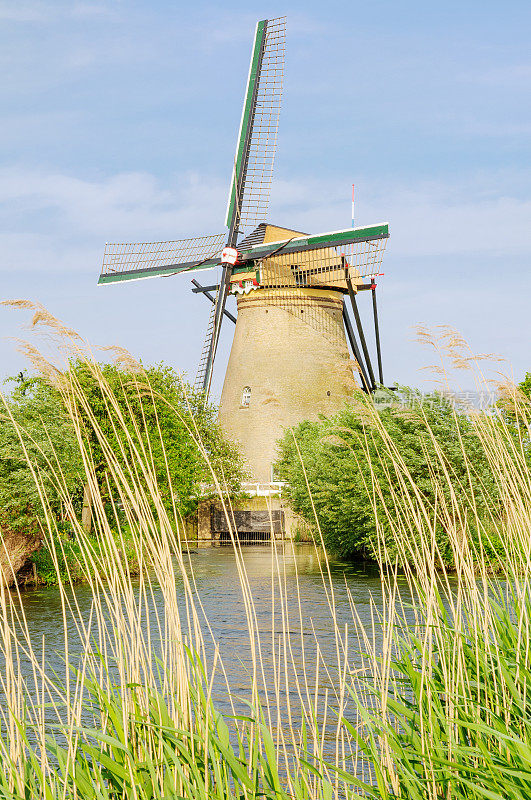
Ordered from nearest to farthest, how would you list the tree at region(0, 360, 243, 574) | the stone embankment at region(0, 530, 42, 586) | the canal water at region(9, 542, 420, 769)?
the tree at region(0, 360, 243, 574) → the canal water at region(9, 542, 420, 769) → the stone embankment at region(0, 530, 42, 586)

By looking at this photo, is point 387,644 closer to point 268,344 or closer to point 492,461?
point 492,461

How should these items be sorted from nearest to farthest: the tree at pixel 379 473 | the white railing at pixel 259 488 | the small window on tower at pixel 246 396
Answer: the tree at pixel 379 473 → the white railing at pixel 259 488 → the small window on tower at pixel 246 396

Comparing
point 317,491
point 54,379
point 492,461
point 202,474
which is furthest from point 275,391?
point 54,379

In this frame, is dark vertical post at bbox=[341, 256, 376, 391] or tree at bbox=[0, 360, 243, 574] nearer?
tree at bbox=[0, 360, 243, 574]

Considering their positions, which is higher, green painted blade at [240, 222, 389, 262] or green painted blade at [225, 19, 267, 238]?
green painted blade at [225, 19, 267, 238]

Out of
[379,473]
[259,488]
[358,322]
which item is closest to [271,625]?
[379,473]

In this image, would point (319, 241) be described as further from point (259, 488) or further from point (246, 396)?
point (259, 488)

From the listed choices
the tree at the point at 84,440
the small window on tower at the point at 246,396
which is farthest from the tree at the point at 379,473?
the small window on tower at the point at 246,396

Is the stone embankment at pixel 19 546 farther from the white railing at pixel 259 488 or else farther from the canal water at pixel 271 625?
the white railing at pixel 259 488

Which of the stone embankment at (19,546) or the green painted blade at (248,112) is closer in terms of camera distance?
the stone embankment at (19,546)

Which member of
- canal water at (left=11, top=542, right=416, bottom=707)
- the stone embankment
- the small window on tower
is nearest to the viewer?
canal water at (left=11, top=542, right=416, bottom=707)

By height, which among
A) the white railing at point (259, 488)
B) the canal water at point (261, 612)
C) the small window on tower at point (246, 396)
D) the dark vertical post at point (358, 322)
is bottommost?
the canal water at point (261, 612)

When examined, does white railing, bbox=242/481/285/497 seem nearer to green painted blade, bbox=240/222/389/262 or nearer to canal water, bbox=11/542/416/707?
canal water, bbox=11/542/416/707

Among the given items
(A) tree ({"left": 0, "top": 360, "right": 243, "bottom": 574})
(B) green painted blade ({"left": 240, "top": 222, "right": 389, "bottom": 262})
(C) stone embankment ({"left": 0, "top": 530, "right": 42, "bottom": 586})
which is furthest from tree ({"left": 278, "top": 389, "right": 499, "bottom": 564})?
(B) green painted blade ({"left": 240, "top": 222, "right": 389, "bottom": 262})
